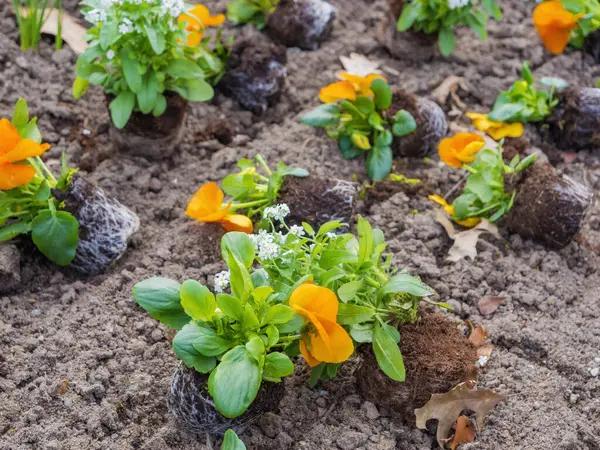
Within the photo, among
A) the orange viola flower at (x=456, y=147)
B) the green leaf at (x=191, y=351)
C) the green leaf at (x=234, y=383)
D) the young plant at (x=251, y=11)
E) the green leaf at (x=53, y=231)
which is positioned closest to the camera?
the green leaf at (x=234, y=383)

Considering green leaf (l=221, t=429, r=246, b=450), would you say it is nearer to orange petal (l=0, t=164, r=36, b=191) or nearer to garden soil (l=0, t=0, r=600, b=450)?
garden soil (l=0, t=0, r=600, b=450)

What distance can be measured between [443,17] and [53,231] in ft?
7.73

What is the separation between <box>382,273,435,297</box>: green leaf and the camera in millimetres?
2443

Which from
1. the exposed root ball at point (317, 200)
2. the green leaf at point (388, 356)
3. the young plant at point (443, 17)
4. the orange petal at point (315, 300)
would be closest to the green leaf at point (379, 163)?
the exposed root ball at point (317, 200)

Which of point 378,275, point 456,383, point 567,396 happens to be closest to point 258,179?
point 378,275

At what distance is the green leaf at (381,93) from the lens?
3.56m

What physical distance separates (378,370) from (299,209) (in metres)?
0.85

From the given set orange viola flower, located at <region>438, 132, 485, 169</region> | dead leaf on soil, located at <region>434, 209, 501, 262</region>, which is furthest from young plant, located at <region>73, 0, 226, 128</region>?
dead leaf on soil, located at <region>434, 209, 501, 262</region>

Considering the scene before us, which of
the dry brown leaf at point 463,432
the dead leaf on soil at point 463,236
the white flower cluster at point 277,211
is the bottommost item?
the dry brown leaf at point 463,432

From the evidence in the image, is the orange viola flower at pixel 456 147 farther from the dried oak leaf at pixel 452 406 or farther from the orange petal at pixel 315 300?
the orange petal at pixel 315 300

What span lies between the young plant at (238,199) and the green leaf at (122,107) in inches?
18.1

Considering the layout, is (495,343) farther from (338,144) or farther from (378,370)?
(338,144)

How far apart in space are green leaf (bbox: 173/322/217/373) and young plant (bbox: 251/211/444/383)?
28 cm

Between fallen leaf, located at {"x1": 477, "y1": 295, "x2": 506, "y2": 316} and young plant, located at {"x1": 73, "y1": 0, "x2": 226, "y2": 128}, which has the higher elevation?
young plant, located at {"x1": 73, "y1": 0, "x2": 226, "y2": 128}
